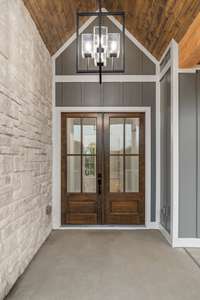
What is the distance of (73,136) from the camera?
5793 millimetres

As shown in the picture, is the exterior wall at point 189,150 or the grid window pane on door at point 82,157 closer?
the exterior wall at point 189,150

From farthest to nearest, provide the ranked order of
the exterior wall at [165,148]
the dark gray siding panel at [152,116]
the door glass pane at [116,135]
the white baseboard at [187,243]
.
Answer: the door glass pane at [116,135] → the dark gray siding panel at [152,116] → the exterior wall at [165,148] → the white baseboard at [187,243]

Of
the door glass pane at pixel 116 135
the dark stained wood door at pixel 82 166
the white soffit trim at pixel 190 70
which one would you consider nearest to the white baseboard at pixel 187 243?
the dark stained wood door at pixel 82 166

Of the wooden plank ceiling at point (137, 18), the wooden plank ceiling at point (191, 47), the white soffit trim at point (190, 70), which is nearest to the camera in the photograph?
the wooden plank ceiling at point (191, 47)

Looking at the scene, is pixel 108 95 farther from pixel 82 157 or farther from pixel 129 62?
pixel 82 157

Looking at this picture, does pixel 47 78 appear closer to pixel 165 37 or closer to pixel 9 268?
pixel 165 37

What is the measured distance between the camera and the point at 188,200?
452 centimetres

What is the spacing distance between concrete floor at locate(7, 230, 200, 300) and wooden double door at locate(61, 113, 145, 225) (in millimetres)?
837

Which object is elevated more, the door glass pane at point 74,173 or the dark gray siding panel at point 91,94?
the dark gray siding panel at point 91,94

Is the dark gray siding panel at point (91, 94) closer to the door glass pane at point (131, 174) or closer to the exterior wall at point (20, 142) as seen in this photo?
the exterior wall at point (20, 142)

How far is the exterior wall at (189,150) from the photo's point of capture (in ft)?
14.8

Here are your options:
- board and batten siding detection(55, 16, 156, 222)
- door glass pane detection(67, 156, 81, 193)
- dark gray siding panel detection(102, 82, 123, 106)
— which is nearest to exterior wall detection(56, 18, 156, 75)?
board and batten siding detection(55, 16, 156, 222)

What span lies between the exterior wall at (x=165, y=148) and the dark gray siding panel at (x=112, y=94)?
2.56 ft

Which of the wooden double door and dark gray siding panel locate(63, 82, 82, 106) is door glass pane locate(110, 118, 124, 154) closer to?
the wooden double door
